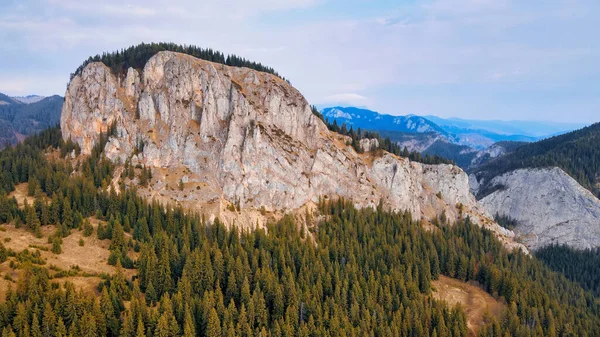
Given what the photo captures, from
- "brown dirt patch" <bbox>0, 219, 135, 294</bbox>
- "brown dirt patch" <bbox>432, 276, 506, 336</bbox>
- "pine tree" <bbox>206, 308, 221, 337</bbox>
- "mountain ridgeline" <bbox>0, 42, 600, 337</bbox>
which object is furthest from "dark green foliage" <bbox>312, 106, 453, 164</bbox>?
"pine tree" <bbox>206, 308, 221, 337</bbox>

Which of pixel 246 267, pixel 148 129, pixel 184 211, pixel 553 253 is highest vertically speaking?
pixel 148 129

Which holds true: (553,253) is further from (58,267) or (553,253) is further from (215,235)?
(58,267)

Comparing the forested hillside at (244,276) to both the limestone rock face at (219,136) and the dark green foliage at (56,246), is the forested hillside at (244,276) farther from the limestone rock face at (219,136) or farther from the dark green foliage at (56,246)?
the limestone rock face at (219,136)

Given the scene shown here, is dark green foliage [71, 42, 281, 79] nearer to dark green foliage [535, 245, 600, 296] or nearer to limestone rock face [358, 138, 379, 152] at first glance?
limestone rock face [358, 138, 379, 152]

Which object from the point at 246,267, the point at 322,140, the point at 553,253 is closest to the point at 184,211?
the point at 246,267

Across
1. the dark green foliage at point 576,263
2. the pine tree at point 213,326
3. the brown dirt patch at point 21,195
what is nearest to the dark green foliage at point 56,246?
the brown dirt patch at point 21,195

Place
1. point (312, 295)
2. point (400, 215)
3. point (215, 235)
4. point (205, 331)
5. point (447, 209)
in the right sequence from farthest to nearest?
point (447, 209) → point (400, 215) → point (215, 235) → point (312, 295) → point (205, 331)

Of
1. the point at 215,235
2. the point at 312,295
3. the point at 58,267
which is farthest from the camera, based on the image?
the point at 215,235

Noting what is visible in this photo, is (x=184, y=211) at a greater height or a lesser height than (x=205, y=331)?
greater
